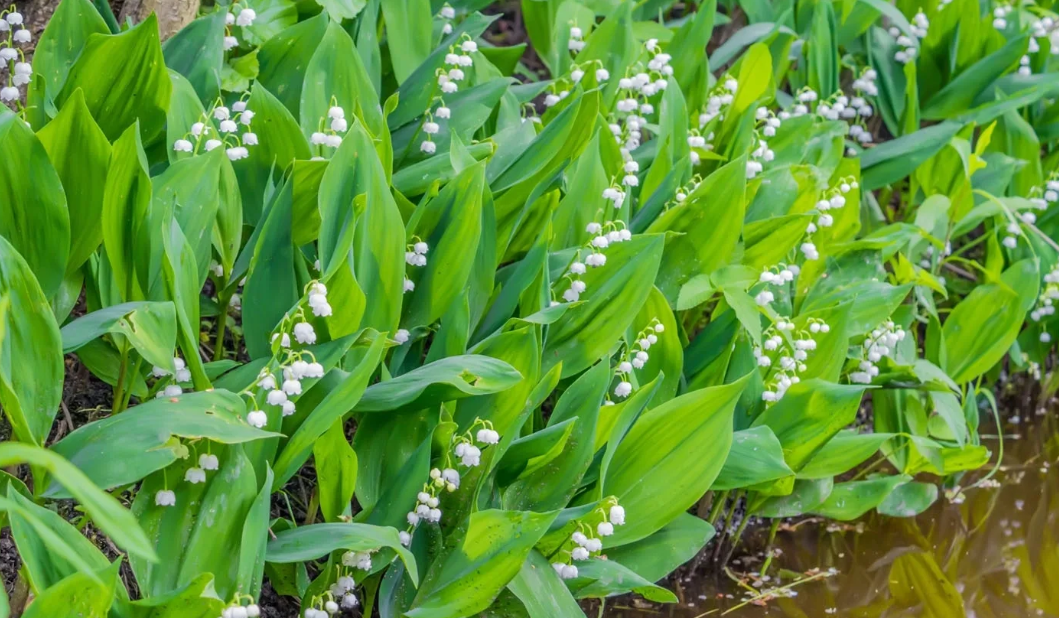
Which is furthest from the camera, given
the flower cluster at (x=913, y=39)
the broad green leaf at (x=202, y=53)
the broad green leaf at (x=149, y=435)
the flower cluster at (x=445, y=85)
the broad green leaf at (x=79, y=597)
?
the flower cluster at (x=913, y=39)

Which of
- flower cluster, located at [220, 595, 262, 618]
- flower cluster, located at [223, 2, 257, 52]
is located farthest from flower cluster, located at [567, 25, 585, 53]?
flower cluster, located at [220, 595, 262, 618]

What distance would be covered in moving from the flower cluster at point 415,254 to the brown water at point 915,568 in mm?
697

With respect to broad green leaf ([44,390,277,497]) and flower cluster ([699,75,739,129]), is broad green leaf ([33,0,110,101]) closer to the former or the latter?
broad green leaf ([44,390,277,497])

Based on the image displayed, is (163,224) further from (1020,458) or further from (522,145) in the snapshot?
(1020,458)

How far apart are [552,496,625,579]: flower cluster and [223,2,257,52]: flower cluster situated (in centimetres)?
98

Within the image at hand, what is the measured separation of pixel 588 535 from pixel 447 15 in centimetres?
123

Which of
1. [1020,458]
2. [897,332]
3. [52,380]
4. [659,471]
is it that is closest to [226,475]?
[52,380]

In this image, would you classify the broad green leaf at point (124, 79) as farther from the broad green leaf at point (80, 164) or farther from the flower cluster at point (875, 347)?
the flower cluster at point (875, 347)

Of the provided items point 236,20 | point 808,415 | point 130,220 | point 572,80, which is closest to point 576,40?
point 572,80

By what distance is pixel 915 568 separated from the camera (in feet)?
6.66

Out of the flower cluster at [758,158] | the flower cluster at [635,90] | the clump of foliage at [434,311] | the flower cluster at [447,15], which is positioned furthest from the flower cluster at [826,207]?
the flower cluster at [447,15]

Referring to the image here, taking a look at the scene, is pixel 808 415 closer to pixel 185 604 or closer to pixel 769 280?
pixel 769 280

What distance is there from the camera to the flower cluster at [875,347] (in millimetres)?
1908

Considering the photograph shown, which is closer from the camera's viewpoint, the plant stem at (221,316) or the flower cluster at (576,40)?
the plant stem at (221,316)
